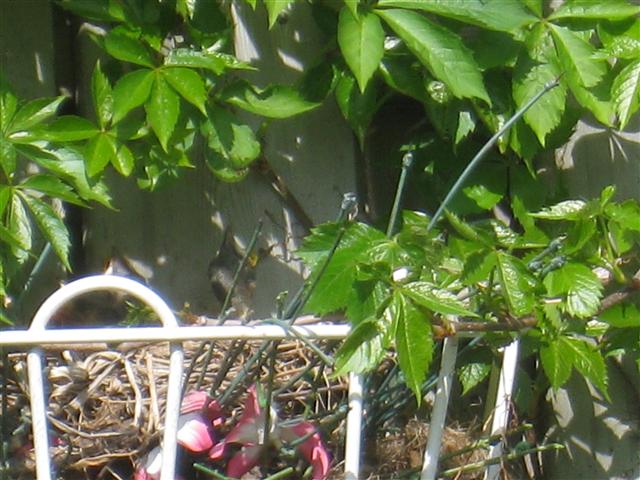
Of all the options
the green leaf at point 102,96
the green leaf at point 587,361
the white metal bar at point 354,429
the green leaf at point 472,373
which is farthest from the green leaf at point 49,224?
the green leaf at point 587,361

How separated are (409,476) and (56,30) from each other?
79cm

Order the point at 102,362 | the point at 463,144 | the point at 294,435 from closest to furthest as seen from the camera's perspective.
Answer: the point at 294,435, the point at 102,362, the point at 463,144

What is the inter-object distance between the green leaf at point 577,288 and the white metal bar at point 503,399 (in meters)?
0.10

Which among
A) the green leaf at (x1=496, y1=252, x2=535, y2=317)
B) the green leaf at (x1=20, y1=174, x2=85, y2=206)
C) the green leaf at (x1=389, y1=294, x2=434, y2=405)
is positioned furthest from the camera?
the green leaf at (x1=20, y1=174, x2=85, y2=206)

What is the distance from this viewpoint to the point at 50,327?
180cm

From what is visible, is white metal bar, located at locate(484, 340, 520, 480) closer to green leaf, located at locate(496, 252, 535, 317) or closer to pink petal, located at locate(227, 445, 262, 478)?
green leaf, located at locate(496, 252, 535, 317)

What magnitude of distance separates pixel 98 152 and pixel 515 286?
535mm

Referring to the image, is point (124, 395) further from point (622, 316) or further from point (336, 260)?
point (622, 316)

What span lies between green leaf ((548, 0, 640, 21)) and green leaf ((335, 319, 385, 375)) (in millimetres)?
496

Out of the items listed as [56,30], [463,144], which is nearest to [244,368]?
[463,144]

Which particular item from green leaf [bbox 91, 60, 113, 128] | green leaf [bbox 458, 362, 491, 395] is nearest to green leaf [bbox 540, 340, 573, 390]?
green leaf [bbox 458, 362, 491, 395]

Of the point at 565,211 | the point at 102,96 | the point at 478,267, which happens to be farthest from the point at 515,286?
the point at 102,96

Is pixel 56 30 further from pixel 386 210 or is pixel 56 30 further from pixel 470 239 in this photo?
pixel 470 239

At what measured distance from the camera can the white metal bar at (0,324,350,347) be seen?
142 centimetres
